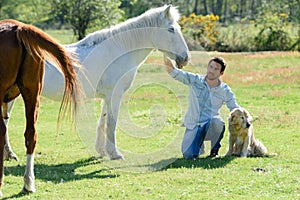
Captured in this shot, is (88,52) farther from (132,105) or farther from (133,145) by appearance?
(132,105)

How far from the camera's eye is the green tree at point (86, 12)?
34.3m

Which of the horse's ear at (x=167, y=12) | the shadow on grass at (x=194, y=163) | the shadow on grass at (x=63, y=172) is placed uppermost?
the horse's ear at (x=167, y=12)

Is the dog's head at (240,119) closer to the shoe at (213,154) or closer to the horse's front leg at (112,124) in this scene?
the shoe at (213,154)

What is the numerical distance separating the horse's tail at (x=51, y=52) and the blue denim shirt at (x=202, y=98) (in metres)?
2.89

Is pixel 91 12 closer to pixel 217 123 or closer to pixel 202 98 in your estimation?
pixel 202 98

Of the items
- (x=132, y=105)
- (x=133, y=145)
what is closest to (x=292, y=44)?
(x=132, y=105)

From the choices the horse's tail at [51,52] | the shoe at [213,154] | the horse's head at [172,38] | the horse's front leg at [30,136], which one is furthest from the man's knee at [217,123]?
the horse's front leg at [30,136]

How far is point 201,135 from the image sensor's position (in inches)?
349

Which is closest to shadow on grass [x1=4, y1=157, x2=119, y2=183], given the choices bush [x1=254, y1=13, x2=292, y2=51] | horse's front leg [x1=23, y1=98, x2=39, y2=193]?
horse's front leg [x1=23, y1=98, x2=39, y2=193]

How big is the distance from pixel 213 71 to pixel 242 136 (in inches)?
45.9

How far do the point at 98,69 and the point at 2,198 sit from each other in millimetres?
3205

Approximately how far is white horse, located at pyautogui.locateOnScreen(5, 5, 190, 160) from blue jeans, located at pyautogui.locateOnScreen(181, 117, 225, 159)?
43.1 inches

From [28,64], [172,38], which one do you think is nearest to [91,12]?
[172,38]

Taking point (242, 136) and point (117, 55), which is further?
point (117, 55)
